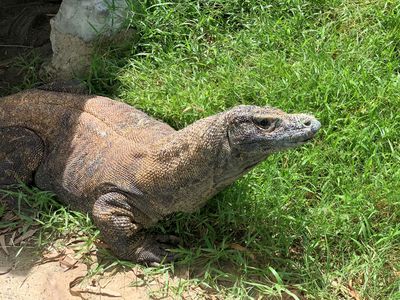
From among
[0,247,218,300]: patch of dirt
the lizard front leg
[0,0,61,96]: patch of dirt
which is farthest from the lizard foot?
[0,0,61,96]: patch of dirt

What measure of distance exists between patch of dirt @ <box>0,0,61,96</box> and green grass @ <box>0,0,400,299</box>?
0.96 metres

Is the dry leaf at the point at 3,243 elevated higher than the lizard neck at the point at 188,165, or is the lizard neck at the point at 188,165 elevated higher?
the lizard neck at the point at 188,165

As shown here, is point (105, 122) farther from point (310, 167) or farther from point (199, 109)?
point (310, 167)

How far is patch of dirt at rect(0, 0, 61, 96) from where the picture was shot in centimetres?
694

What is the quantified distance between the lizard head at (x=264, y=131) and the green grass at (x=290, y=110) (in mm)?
740

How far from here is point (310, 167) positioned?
5578 millimetres

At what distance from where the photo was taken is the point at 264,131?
4652mm

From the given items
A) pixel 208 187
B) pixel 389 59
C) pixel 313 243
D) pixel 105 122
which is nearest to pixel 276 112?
pixel 208 187

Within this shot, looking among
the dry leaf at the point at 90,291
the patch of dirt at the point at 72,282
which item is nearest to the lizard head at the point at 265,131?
the patch of dirt at the point at 72,282

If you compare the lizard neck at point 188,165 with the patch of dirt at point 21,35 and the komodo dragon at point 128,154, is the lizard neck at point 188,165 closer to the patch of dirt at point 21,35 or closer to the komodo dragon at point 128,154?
the komodo dragon at point 128,154

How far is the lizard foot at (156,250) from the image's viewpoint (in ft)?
16.7

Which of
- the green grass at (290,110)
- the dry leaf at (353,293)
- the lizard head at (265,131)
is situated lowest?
the dry leaf at (353,293)

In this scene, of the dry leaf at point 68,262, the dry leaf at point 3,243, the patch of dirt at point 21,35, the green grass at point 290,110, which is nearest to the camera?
the green grass at point 290,110

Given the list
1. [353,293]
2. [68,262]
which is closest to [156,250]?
[68,262]
